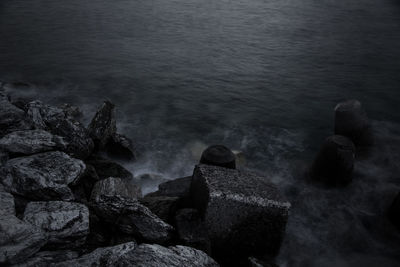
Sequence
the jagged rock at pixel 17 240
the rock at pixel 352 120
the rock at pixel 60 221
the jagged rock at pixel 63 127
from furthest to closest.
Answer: the rock at pixel 352 120 < the jagged rock at pixel 63 127 < the rock at pixel 60 221 < the jagged rock at pixel 17 240

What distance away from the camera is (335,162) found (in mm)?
7797

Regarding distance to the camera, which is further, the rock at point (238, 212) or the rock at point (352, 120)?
the rock at point (352, 120)

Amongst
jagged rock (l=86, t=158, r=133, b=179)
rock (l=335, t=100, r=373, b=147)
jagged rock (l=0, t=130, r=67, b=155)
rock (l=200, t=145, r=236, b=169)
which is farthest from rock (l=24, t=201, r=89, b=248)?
rock (l=335, t=100, r=373, b=147)

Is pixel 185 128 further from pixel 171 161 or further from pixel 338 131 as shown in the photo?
pixel 338 131

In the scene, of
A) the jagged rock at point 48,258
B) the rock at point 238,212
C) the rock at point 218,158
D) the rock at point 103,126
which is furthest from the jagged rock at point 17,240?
the rock at point 103,126

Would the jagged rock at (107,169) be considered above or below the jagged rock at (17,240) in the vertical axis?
below

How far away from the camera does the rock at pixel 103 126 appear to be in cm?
804

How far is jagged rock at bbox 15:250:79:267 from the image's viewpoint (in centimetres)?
419

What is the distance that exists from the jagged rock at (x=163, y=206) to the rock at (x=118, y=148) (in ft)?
8.84

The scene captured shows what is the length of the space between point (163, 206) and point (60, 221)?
169 cm

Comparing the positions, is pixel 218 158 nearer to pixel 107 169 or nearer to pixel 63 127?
pixel 107 169

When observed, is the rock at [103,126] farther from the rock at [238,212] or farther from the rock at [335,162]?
the rock at [335,162]

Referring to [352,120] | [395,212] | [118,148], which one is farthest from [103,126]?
[395,212]

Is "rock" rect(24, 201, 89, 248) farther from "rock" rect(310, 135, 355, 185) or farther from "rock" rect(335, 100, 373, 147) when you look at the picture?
"rock" rect(335, 100, 373, 147)
